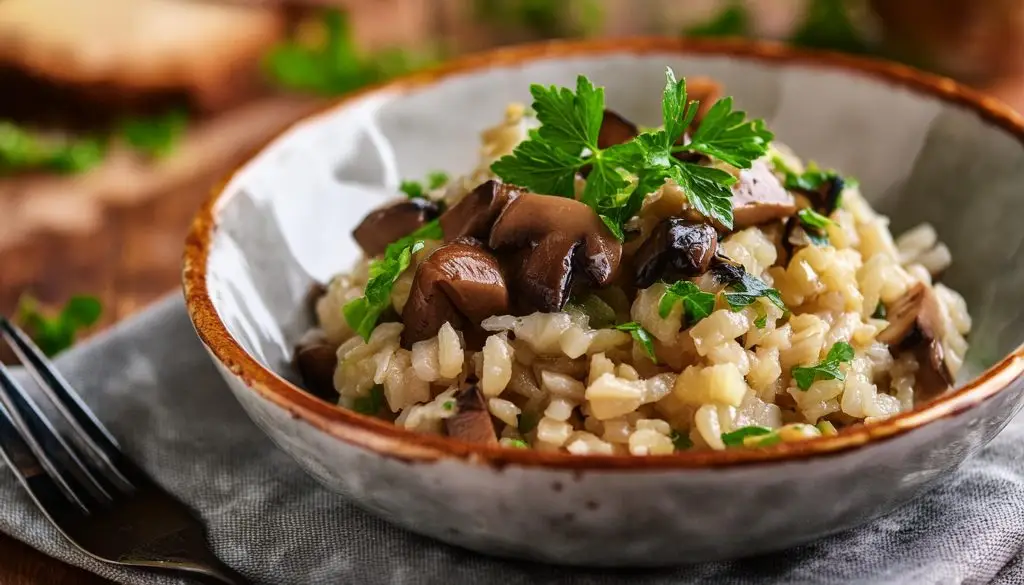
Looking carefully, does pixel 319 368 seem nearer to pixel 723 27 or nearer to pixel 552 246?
pixel 552 246

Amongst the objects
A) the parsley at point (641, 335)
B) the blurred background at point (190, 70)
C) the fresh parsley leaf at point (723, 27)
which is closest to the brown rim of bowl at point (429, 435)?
the parsley at point (641, 335)

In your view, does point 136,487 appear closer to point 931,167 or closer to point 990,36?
point 931,167

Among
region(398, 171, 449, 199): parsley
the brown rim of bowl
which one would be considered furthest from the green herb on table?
the brown rim of bowl

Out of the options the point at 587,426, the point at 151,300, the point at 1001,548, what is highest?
the point at 587,426

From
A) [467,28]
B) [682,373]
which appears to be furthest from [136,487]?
[467,28]

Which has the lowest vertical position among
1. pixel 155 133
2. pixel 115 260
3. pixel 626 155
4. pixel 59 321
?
pixel 115 260

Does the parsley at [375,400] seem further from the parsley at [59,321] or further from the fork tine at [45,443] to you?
the parsley at [59,321]

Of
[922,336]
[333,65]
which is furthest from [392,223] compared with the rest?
[333,65]

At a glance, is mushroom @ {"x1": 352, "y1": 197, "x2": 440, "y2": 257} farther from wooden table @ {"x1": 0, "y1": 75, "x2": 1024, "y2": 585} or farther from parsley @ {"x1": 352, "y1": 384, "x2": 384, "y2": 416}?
wooden table @ {"x1": 0, "y1": 75, "x2": 1024, "y2": 585}
